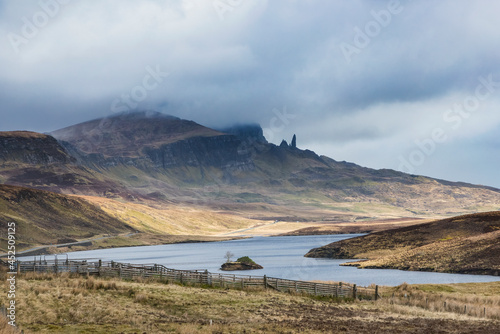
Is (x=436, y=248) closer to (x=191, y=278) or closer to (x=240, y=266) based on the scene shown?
(x=240, y=266)

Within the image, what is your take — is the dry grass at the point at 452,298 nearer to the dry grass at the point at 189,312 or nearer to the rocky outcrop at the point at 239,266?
the dry grass at the point at 189,312

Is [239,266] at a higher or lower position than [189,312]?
higher

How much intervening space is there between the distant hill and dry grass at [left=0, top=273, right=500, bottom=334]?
56.3m

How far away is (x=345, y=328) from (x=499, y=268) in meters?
68.3

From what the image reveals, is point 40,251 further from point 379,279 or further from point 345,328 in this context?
point 345,328

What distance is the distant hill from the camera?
100500 millimetres

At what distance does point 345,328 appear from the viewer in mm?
35875

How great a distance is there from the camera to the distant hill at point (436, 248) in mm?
100500

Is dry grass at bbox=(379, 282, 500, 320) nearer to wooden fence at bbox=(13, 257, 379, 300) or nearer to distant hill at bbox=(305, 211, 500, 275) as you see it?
wooden fence at bbox=(13, 257, 379, 300)

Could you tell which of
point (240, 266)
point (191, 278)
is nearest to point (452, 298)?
point (191, 278)

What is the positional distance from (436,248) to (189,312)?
3331 inches

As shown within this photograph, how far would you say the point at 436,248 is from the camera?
113 m

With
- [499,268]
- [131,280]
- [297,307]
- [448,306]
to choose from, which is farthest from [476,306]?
[499,268]

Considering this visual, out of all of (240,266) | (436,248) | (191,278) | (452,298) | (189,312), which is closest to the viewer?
(189,312)
